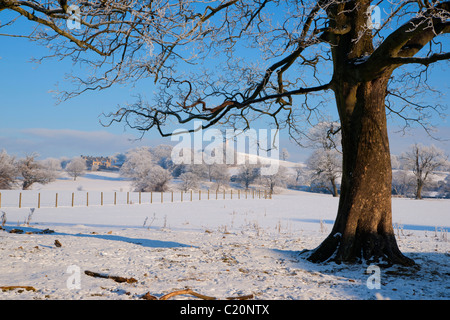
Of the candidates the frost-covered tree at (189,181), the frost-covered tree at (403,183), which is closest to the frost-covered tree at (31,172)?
the frost-covered tree at (189,181)

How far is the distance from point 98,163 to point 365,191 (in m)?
99.4

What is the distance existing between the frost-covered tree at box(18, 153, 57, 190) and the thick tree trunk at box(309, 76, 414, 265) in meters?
53.1

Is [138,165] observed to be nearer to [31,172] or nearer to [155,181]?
[155,181]

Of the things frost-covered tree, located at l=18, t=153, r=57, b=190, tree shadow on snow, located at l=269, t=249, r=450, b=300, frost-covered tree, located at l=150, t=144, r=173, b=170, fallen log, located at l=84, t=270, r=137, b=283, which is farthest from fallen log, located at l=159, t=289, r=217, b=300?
frost-covered tree, located at l=150, t=144, r=173, b=170

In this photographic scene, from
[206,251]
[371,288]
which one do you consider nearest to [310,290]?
[371,288]

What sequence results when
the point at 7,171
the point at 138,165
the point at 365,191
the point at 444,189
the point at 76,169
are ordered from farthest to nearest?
the point at 76,169, the point at 444,189, the point at 138,165, the point at 7,171, the point at 365,191

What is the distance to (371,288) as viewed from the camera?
13.8 ft

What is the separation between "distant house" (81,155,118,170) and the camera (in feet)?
308

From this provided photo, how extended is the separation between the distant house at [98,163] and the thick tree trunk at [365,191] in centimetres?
9498

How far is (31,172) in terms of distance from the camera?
50000 mm

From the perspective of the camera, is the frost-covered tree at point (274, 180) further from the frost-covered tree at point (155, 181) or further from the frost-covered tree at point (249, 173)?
the frost-covered tree at point (155, 181)

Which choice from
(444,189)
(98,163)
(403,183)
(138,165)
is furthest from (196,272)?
(98,163)
